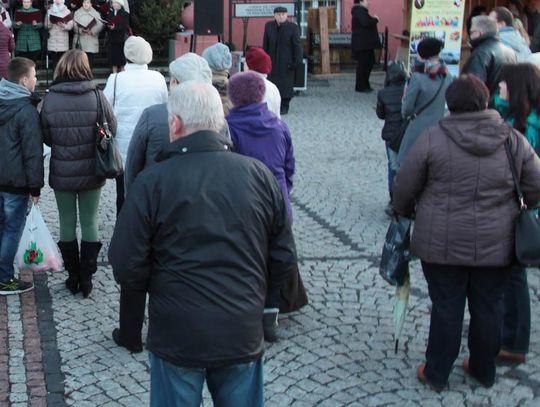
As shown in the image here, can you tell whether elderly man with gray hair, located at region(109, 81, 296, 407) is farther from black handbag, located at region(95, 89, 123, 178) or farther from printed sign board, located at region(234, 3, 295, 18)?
printed sign board, located at region(234, 3, 295, 18)

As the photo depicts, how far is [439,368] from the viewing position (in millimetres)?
5090

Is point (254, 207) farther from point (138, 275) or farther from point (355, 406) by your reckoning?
point (355, 406)

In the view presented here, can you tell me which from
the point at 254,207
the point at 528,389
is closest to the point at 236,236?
the point at 254,207

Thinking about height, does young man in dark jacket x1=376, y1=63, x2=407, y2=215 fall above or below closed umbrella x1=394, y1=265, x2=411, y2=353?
above

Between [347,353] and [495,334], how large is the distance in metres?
1.02

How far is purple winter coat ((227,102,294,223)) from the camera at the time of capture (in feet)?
18.3

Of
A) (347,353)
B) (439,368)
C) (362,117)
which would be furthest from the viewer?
(362,117)

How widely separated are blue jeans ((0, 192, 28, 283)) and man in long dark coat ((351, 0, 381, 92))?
38.5ft

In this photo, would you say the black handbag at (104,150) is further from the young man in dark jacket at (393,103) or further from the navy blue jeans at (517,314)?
the young man in dark jacket at (393,103)

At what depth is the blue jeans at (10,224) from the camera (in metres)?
6.45

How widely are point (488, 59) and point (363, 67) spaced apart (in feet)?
31.3

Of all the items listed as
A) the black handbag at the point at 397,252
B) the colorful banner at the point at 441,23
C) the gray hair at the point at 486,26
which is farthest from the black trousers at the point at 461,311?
the colorful banner at the point at 441,23

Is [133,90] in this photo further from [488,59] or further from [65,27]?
[65,27]

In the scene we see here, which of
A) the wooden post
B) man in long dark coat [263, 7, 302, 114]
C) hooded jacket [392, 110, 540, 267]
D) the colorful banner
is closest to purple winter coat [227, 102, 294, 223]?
hooded jacket [392, 110, 540, 267]
